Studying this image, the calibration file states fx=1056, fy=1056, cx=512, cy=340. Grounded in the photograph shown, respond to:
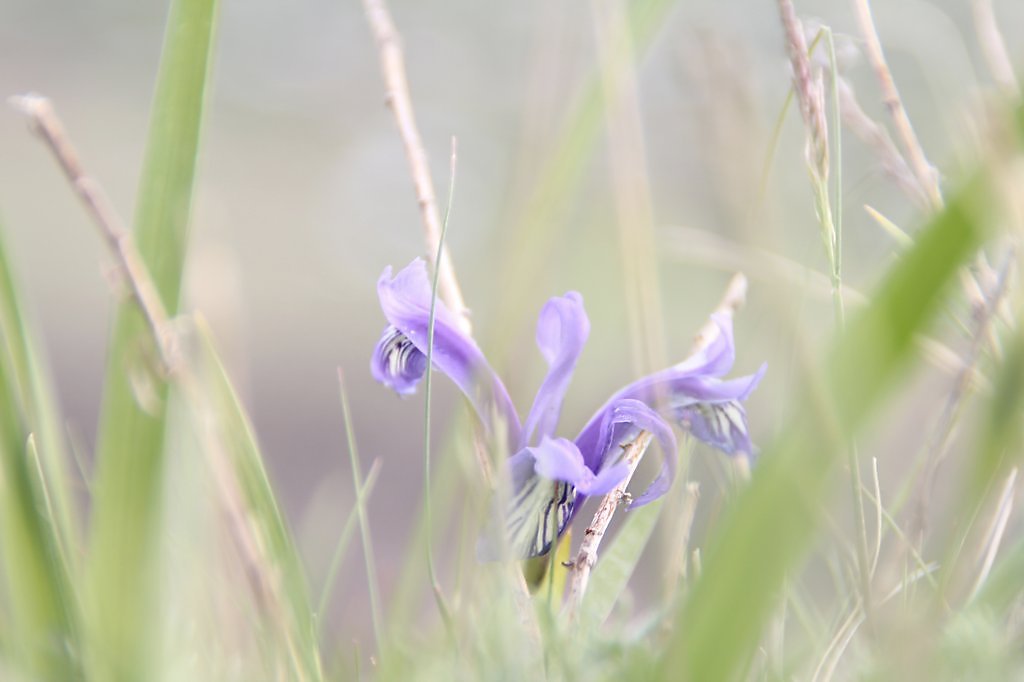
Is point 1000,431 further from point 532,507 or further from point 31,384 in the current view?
point 31,384

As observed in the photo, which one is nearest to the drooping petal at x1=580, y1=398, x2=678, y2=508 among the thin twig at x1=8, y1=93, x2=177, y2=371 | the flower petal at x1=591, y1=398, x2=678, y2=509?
the flower petal at x1=591, y1=398, x2=678, y2=509

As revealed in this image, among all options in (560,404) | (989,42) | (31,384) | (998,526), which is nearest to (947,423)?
(998,526)

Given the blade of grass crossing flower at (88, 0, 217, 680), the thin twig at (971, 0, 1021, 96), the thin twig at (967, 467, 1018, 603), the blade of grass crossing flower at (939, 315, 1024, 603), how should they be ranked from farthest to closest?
1. the thin twig at (971, 0, 1021, 96)
2. the thin twig at (967, 467, 1018, 603)
3. the blade of grass crossing flower at (88, 0, 217, 680)
4. the blade of grass crossing flower at (939, 315, 1024, 603)

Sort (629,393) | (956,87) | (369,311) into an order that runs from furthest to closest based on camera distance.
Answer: (369,311) → (956,87) → (629,393)

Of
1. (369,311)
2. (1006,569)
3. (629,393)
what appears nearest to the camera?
(1006,569)

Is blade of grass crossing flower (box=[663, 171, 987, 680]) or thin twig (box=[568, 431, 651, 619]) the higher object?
blade of grass crossing flower (box=[663, 171, 987, 680])

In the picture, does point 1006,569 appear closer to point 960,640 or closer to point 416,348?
point 960,640

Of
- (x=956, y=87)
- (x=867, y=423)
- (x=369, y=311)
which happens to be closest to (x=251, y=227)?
(x=369, y=311)

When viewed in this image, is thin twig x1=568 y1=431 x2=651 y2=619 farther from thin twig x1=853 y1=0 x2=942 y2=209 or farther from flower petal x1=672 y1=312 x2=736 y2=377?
thin twig x1=853 y1=0 x2=942 y2=209
